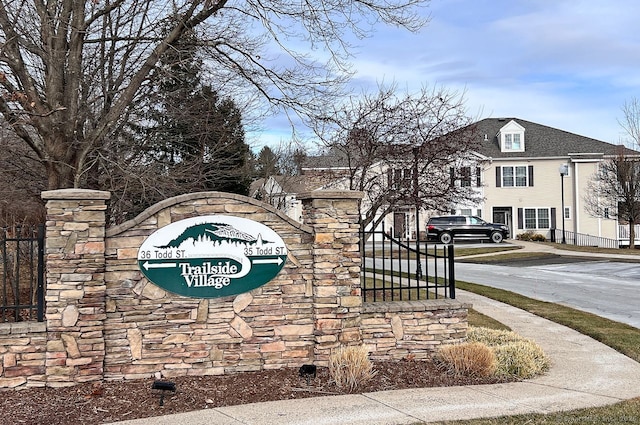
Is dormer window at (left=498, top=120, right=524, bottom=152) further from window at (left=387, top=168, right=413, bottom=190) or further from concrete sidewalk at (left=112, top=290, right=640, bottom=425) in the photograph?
concrete sidewalk at (left=112, top=290, right=640, bottom=425)

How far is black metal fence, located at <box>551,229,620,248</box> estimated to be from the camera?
1499 inches

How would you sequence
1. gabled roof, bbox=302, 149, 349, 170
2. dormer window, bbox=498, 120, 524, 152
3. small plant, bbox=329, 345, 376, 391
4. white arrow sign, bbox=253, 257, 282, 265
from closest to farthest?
small plant, bbox=329, 345, 376, 391 < white arrow sign, bbox=253, 257, 282, 265 < gabled roof, bbox=302, 149, 349, 170 < dormer window, bbox=498, 120, 524, 152

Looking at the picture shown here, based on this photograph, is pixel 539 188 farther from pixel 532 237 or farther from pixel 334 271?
pixel 334 271

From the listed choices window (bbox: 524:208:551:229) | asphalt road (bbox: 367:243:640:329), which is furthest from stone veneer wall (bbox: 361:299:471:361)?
window (bbox: 524:208:551:229)

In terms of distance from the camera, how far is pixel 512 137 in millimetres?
39969

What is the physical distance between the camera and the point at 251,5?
10.9 m

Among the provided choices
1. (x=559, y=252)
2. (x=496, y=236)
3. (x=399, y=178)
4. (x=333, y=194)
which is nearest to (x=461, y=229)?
(x=496, y=236)

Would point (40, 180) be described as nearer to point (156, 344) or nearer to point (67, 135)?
point (67, 135)

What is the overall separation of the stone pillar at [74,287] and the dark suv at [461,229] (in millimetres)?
29219

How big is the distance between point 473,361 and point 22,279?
8703 mm

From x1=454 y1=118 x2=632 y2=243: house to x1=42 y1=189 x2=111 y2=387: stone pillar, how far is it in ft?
111

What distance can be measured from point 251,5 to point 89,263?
5.93 metres

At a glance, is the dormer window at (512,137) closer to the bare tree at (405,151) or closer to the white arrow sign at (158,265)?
the bare tree at (405,151)

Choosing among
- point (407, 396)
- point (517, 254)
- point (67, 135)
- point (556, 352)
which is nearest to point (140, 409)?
point (407, 396)
